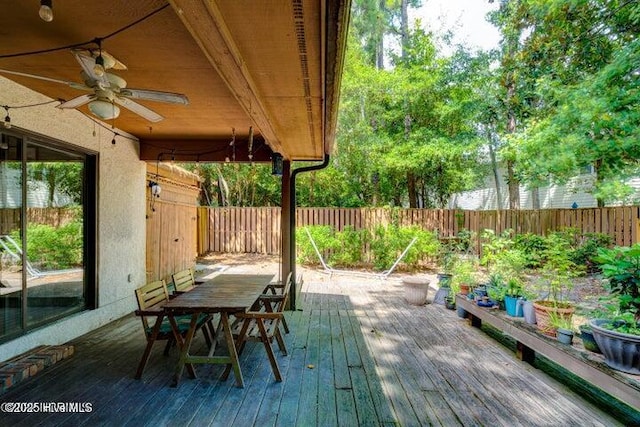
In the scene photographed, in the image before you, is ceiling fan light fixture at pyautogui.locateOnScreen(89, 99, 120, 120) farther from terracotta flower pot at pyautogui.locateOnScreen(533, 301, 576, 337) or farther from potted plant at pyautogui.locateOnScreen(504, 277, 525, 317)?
potted plant at pyautogui.locateOnScreen(504, 277, 525, 317)

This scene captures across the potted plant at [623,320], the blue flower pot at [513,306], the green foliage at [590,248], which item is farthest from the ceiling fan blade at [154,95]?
the green foliage at [590,248]

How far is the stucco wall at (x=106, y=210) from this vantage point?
318 cm

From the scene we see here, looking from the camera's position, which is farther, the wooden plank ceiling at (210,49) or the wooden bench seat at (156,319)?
the wooden bench seat at (156,319)

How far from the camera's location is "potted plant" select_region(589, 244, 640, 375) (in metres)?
2.26

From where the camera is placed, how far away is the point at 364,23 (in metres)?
12.5

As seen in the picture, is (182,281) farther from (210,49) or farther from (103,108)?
(210,49)

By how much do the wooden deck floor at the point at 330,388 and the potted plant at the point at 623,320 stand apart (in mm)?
401

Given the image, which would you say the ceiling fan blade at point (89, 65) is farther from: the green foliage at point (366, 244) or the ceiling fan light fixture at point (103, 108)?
the green foliage at point (366, 244)

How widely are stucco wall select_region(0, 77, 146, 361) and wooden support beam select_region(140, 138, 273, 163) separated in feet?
0.75

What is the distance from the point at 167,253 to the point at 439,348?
17.7ft

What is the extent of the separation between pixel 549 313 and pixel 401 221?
255 inches

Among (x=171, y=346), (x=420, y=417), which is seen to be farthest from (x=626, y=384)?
(x=171, y=346)

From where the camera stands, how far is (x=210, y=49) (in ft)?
6.53

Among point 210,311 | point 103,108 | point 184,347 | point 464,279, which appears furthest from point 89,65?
point 464,279
